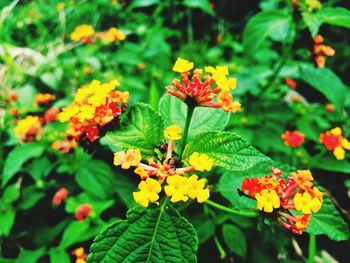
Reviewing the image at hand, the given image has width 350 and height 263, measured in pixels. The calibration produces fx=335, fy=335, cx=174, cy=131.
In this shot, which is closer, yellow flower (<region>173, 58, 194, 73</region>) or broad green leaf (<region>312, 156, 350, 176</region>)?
yellow flower (<region>173, 58, 194, 73</region>)

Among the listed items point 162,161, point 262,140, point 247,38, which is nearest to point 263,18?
point 247,38

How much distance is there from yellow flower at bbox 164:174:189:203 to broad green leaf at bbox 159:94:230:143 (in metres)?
0.26

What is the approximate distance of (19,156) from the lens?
54.6 inches

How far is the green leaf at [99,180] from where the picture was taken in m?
1.29

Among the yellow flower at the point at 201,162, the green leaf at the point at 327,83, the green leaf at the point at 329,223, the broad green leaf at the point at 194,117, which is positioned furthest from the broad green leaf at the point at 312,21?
the yellow flower at the point at 201,162

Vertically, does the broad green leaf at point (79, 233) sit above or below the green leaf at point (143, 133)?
below

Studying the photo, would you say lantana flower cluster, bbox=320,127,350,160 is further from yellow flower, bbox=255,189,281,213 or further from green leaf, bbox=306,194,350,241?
yellow flower, bbox=255,189,281,213

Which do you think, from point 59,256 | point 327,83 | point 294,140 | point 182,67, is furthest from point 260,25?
point 59,256

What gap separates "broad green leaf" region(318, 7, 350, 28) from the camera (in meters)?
1.20

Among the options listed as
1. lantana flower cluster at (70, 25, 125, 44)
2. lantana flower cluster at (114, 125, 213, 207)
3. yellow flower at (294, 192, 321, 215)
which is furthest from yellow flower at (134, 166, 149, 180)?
lantana flower cluster at (70, 25, 125, 44)

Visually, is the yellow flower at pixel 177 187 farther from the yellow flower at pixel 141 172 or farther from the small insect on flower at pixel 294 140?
the small insect on flower at pixel 294 140

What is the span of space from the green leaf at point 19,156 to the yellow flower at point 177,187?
871mm

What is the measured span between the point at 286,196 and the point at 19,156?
1.08 m

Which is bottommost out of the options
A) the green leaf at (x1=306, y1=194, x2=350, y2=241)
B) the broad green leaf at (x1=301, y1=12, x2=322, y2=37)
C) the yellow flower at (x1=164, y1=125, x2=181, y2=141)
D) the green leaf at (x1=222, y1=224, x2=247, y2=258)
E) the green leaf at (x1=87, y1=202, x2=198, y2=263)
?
the green leaf at (x1=222, y1=224, x2=247, y2=258)
